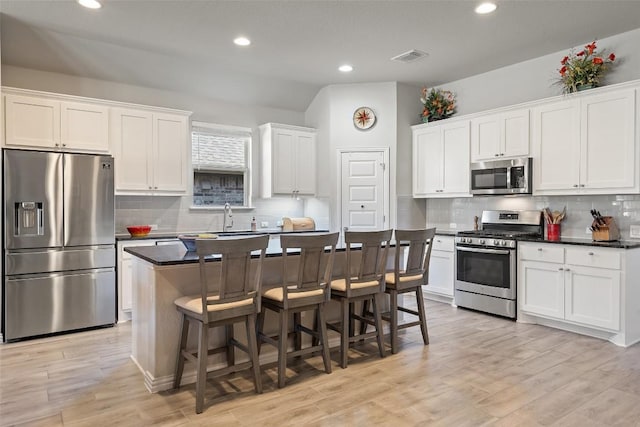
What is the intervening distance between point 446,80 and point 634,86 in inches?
93.2

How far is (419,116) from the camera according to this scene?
6.28m

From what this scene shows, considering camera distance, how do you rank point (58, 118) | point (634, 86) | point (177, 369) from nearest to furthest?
1. point (177, 369)
2. point (634, 86)
3. point (58, 118)

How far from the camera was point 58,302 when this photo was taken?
4195 mm

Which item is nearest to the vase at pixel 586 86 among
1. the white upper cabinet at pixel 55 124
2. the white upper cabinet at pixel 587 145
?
the white upper cabinet at pixel 587 145

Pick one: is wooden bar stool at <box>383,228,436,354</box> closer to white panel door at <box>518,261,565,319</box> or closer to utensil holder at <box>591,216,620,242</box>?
white panel door at <box>518,261,565,319</box>

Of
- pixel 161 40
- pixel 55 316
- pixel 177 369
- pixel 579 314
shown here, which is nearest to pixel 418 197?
pixel 579 314

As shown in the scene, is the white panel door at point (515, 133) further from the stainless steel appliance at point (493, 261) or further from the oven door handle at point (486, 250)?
the oven door handle at point (486, 250)

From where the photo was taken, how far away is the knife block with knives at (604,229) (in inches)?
166

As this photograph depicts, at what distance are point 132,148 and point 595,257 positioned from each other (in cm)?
494

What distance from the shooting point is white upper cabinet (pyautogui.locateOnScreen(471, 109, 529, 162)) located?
15.9 ft

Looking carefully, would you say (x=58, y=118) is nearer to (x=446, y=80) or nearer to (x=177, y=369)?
(x=177, y=369)

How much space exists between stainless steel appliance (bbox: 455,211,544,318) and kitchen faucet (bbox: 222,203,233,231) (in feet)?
9.96

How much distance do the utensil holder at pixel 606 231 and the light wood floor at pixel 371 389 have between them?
3.37 feet

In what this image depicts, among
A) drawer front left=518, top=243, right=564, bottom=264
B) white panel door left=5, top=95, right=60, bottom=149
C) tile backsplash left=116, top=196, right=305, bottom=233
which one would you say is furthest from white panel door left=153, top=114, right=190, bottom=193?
drawer front left=518, top=243, right=564, bottom=264
